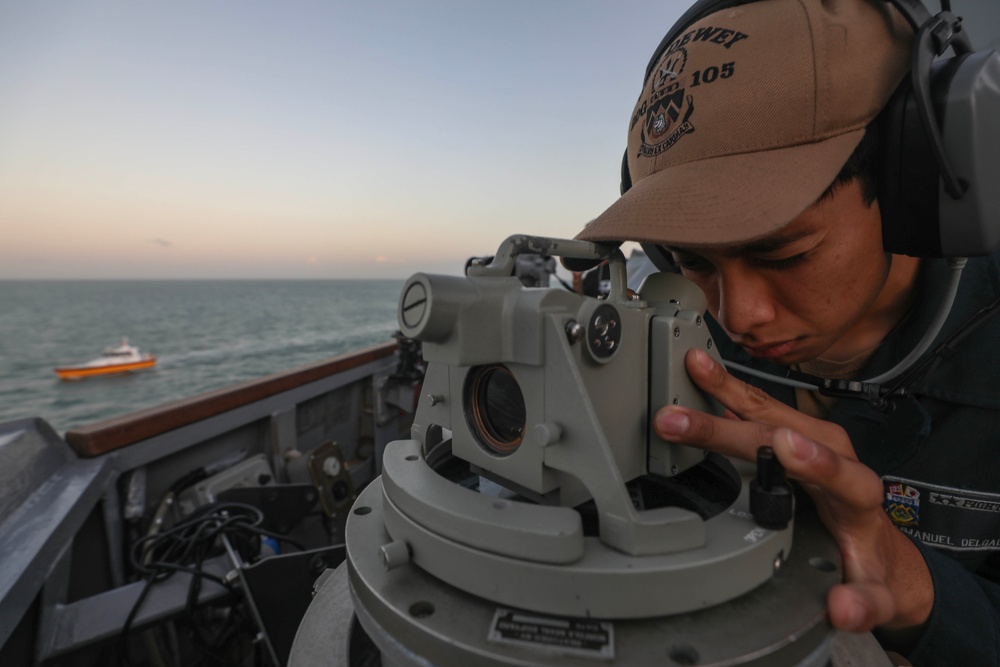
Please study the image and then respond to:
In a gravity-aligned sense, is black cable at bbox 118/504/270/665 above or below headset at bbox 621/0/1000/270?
below

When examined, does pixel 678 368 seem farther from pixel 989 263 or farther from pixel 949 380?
pixel 989 263

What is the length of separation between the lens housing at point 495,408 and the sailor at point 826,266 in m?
0.22

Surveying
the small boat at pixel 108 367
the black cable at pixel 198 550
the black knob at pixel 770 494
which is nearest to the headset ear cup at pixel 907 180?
the black knob at pixel 770 494

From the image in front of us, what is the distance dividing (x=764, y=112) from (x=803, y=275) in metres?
0.33

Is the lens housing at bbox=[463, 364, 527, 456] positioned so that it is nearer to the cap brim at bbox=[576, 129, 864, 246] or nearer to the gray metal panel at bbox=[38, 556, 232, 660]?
the cap brim at bbox=[576, 129, 864, 246]

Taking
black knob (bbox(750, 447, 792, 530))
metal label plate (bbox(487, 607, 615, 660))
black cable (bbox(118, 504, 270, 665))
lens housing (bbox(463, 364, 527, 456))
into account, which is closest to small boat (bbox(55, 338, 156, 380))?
black cable (bbox(118, 504, 270, 665))

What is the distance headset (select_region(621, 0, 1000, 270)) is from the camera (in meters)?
0.84

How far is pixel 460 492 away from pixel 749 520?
0.39 meters

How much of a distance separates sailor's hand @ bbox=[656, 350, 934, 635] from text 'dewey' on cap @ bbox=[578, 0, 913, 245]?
0.25 meters

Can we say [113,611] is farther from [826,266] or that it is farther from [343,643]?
[826,266]

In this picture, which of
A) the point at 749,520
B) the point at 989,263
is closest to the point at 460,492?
the point at 749,520

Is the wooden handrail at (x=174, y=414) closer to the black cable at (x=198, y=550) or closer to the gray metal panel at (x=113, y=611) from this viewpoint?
the black cable at (x=198, y=550)

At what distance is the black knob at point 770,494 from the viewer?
0.63 m

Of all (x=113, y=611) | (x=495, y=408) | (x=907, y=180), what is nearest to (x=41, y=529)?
(x=113, y=611)
